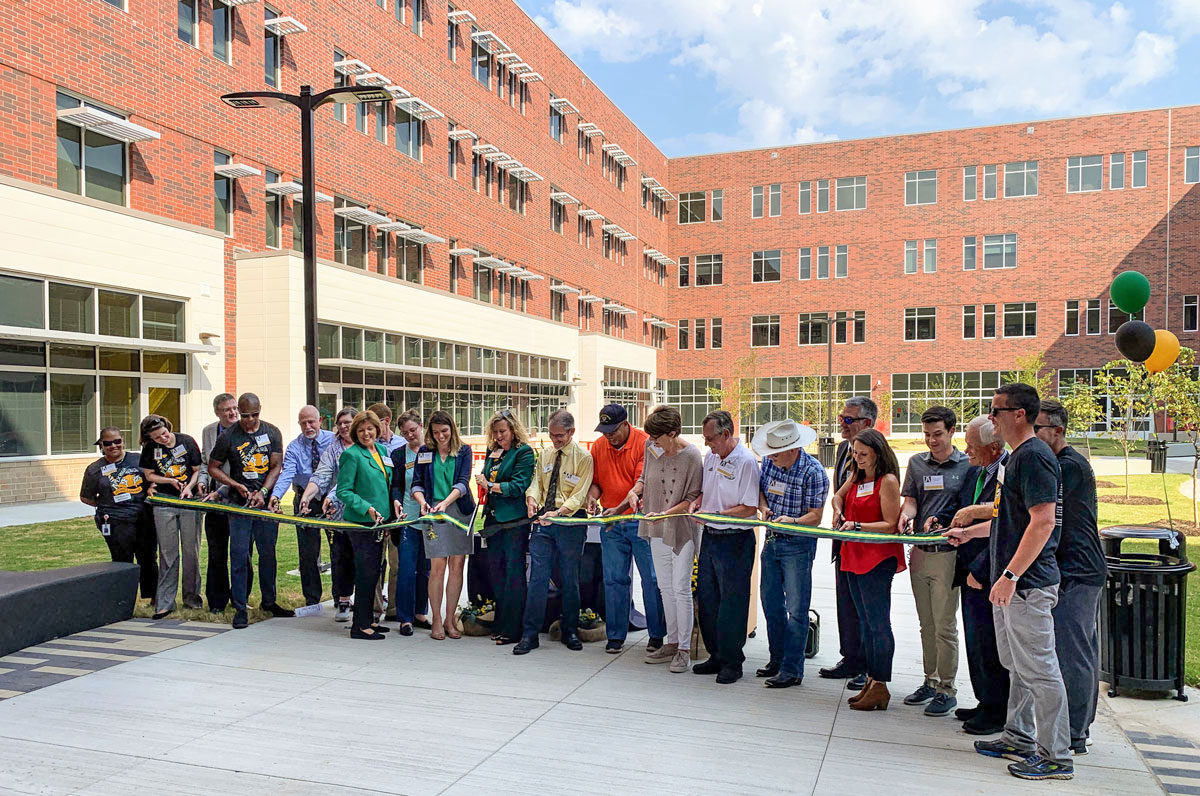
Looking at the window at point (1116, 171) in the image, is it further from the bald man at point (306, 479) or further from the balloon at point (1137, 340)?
the bald man at point (306, 479)

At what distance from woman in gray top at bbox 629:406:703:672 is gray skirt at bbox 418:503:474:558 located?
179cm

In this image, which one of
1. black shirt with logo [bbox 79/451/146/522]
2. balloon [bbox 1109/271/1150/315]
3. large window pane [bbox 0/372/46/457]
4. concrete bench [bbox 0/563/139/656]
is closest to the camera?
concrete bench [bbox 0/563/139/656]

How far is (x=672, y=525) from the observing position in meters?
7.48

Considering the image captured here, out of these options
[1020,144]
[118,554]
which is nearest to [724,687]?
[118,554]

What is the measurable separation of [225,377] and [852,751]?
2161 cm

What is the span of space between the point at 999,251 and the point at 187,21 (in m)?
47.8

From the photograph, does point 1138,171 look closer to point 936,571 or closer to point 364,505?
point 936,571

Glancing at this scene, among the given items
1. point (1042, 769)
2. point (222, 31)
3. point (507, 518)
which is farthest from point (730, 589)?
point (222, 31)

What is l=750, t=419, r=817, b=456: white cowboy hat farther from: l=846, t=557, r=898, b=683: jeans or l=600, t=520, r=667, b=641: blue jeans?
l=600, t=520, r=667, b=641: blue jeans

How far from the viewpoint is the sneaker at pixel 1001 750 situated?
210 inches

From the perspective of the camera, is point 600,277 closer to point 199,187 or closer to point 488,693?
point 199,187

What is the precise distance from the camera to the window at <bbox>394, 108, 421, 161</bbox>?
3259 centimetres

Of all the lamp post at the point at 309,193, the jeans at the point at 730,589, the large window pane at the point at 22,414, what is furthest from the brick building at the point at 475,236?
the jeans at the point at 730,589

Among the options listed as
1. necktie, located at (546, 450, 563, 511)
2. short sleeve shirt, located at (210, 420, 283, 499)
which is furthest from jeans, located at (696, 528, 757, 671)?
short sleeve shirt, located at (210, 420, 283, 499)
